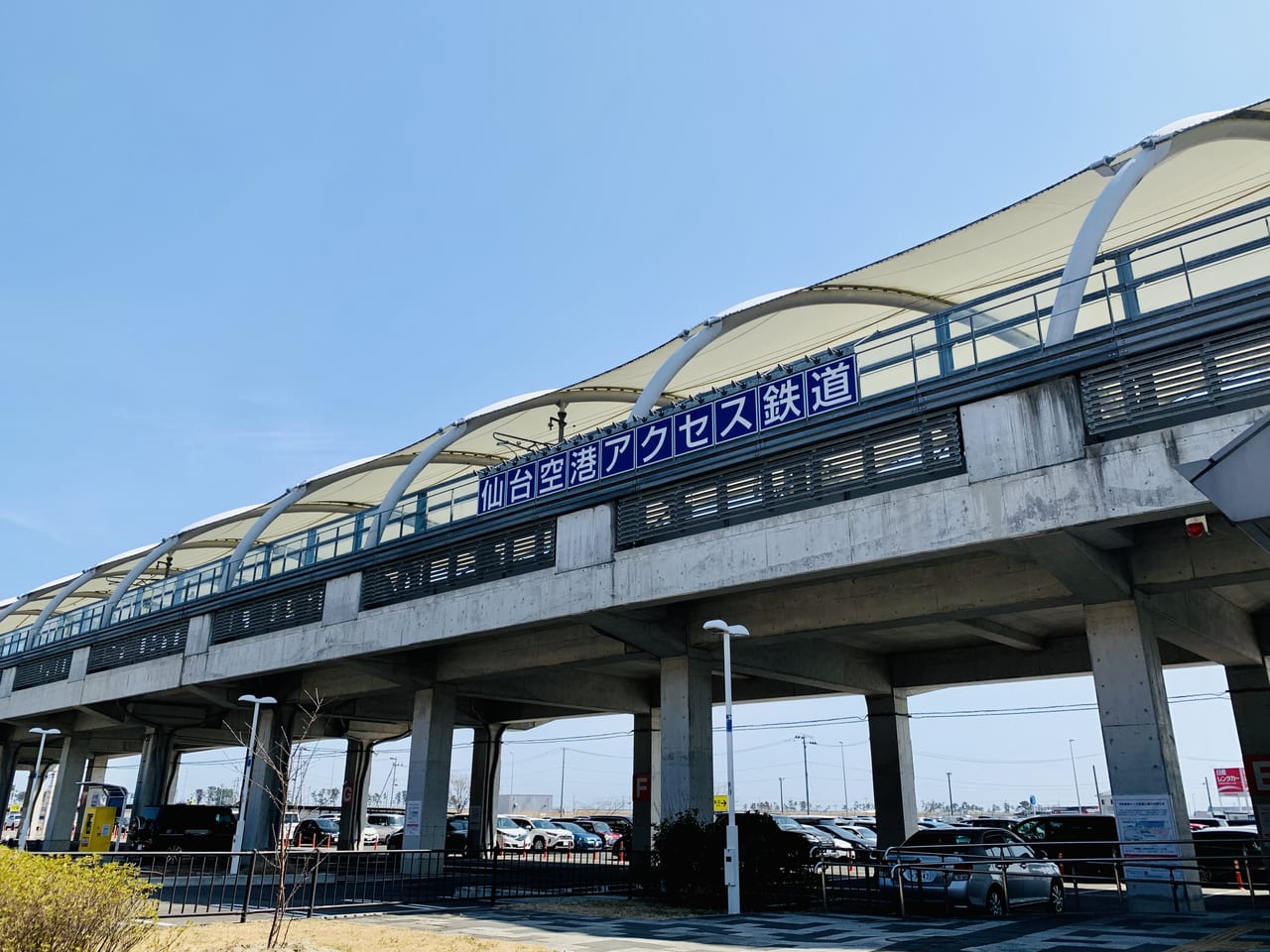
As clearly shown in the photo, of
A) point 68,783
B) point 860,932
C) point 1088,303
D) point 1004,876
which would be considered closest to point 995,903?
point 1004,876

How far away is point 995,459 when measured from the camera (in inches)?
615

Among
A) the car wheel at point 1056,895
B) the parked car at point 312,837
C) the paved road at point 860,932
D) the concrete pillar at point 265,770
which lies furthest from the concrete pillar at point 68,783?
the car wheel at point 1056,895

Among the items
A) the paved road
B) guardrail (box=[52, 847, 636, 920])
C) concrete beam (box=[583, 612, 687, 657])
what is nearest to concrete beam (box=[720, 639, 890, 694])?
concrete beam (box=[583, 612, 687, 657])

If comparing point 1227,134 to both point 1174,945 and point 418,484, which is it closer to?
point 1174,945

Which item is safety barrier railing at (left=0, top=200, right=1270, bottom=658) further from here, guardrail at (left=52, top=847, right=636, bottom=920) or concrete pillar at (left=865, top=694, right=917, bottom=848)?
concrete pillar at (left=865, top=694, right=917, bottom=848)

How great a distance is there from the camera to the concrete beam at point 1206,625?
1798cm

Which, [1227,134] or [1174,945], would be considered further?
[1227,134]

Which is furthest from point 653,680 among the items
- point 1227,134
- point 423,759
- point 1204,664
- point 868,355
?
point 1227,134

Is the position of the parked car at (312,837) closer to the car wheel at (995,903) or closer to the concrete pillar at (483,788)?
the concrete pillar at (483,788)

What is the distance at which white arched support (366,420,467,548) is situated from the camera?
26.5 meters

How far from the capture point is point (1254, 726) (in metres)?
22.8

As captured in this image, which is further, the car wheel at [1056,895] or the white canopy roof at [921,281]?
the white canopy roof at [921,281]

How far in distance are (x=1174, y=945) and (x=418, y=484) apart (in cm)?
3179

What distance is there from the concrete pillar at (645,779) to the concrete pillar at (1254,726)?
1450 cm
